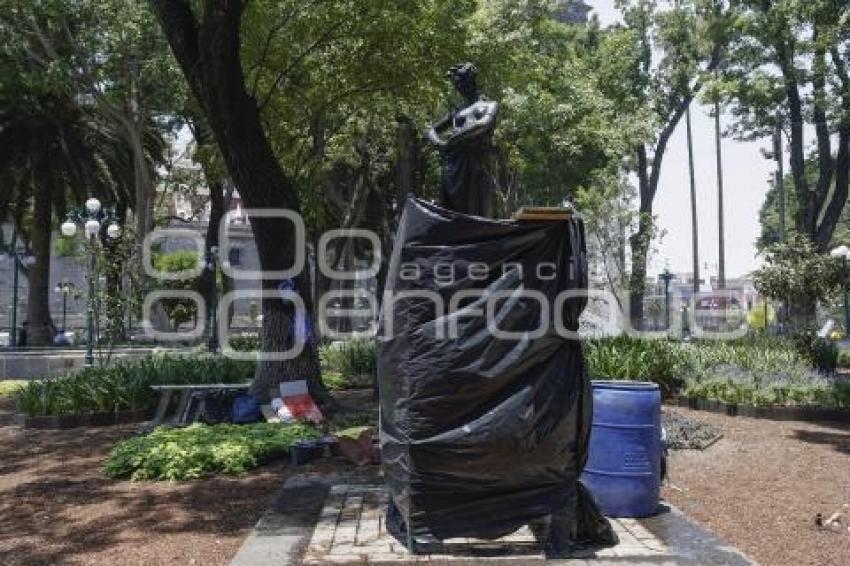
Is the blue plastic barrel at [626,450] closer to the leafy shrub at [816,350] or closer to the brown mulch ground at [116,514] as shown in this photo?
the brown mulch ground at [116,514]

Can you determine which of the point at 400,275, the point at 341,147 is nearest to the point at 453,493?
the point at 400,275

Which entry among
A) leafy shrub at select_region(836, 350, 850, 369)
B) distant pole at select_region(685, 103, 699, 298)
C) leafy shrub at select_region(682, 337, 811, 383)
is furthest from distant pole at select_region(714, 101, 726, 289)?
leafy shrub at select_region(682, 337, 811, 383)

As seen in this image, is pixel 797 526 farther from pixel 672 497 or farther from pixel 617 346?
pixel 617 346

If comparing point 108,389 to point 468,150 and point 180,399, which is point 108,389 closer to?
point 180,399

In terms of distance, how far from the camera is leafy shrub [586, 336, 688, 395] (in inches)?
543

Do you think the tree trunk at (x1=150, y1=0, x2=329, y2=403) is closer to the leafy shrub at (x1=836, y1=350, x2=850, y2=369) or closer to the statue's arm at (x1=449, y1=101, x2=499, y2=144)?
the statue's arm at (x1=449, y1=101, x2=499, y2=144)

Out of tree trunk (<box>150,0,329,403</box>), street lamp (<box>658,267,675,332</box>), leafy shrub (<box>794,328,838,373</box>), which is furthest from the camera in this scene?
street lamp (<box>658,267,675,332</box>)

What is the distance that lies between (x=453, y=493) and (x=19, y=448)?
7.59 metres

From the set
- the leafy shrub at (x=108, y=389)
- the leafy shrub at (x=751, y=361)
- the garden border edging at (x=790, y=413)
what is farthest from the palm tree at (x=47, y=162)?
the garden border edging at (x=790, y=413)

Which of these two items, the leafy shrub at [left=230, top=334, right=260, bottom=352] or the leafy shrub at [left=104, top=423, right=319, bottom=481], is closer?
the leafy shrub at [left=104, top=423, right=319, bottom=481]

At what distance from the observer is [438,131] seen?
726 cm

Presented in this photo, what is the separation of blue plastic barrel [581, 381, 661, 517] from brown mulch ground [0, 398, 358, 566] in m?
A: 2.72

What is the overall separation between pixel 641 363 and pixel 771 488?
597cm

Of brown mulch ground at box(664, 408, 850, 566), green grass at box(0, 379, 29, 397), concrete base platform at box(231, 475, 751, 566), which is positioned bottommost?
brown mulch ground at box(664, 408, 850, 566)
